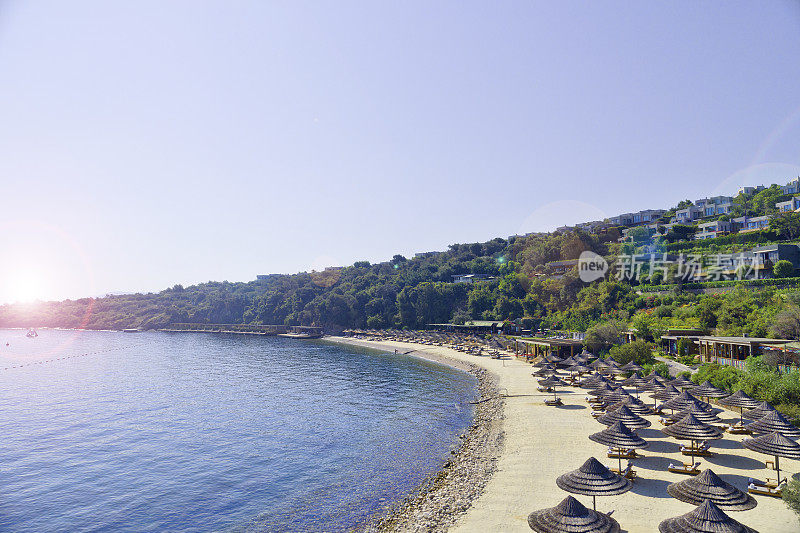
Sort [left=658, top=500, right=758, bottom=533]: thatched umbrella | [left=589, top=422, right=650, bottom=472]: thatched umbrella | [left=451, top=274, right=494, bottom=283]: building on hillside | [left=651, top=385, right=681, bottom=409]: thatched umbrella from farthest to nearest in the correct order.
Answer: [left=451, top=274, right=494, bottom=283]: building on hillside < [left=651, top=385, right=681, bottom=409]: thatched umbrella < [left=589, top=422, right=650, bottom=472]: thatched umbrella < [left=658, top=500, right=758, bottom=533]: thatched umbrella

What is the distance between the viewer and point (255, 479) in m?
27.5

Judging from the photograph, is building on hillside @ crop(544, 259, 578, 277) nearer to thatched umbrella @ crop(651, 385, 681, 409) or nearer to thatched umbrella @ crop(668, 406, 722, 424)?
thatched umbrella @ crop(651, 385, 681, 409)

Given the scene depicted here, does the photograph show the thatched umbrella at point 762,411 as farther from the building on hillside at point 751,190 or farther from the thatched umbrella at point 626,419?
the building on hillside at point 751,190

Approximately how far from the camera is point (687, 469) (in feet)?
72.5

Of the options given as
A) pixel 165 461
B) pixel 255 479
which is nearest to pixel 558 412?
pixel 255 479

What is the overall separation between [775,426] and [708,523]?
11.6 m

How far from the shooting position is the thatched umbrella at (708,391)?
3018cm

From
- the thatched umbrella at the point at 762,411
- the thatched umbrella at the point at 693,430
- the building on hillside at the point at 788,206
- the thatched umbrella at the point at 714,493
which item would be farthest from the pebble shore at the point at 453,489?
the building on hillside at the point at 788,206

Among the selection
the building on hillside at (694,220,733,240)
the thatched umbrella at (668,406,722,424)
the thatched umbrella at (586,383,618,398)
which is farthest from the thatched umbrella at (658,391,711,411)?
the building on hillside at (694,220,733,240)

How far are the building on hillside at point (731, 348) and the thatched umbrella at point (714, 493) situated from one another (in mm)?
28479

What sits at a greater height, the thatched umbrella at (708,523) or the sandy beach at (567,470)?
the thatched umbrella at (708,523)

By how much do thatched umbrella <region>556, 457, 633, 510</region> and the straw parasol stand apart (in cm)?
802

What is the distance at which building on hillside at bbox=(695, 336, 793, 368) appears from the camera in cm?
3844

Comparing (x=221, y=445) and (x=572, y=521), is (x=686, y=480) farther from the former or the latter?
(x=221, y=445)
